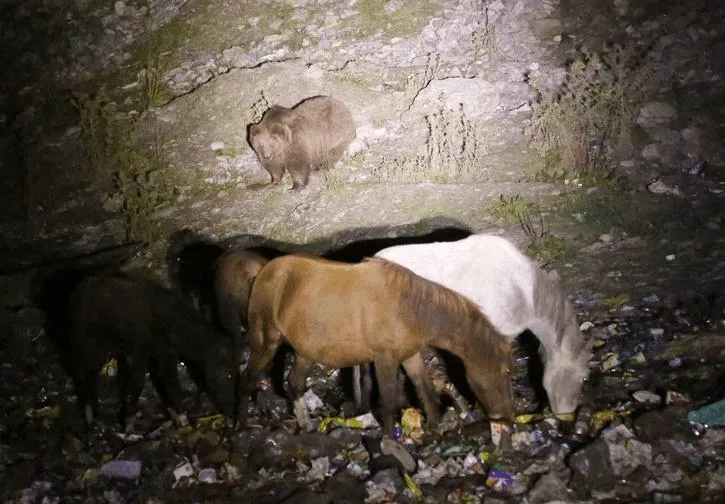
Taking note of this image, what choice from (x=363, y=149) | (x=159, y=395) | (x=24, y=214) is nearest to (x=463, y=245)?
(x=159, y=395)

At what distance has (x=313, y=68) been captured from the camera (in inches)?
353

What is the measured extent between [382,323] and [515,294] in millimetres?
872

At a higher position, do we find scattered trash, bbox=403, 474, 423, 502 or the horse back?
the horse back

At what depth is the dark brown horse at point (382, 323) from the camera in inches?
165

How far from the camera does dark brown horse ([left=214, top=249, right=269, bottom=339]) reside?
519 centimetres

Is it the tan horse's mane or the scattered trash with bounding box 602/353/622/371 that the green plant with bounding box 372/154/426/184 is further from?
the tan horse's mane

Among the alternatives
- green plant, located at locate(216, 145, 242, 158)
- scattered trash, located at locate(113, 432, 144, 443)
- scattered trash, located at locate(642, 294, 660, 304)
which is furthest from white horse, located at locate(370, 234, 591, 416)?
green plant, located at locate(216, 145, 242, 158)

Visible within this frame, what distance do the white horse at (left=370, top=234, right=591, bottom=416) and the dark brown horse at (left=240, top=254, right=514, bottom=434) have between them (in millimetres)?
122

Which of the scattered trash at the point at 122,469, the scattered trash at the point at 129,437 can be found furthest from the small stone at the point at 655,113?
the scattered trash at the point at 122,469

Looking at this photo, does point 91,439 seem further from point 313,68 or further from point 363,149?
point 313,68

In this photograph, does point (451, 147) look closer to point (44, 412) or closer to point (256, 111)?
point (256, 111)

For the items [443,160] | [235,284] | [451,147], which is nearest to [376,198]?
[443,160]

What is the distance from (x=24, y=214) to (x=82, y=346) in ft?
12.1

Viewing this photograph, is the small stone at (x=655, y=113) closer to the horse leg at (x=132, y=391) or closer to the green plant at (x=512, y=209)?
the green plant at (x=512, y=209)
